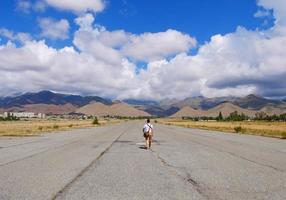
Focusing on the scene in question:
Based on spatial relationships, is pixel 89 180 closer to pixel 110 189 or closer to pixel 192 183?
pixel 110 189

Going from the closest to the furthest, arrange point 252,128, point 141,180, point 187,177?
point 141,180, point 187,177, point 252,128

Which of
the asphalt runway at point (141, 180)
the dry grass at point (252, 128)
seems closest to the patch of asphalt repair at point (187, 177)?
the asphalt runway at point (141, 180)

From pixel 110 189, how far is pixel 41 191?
1.66m

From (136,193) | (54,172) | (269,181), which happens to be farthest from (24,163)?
(269,181)

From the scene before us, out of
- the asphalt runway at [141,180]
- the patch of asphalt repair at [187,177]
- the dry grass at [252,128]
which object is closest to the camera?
the asphalt runway at [141,180]

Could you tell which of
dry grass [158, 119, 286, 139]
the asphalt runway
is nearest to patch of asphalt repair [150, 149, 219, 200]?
the asphalt runway

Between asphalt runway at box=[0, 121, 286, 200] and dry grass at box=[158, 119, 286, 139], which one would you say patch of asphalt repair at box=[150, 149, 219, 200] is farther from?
dry grass at box=[158, 119, 286, 139]

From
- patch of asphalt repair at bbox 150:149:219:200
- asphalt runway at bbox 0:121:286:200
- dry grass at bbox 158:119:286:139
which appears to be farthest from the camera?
dry grass at bbox 158:119:286:139

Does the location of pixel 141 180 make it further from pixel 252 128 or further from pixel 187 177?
pixel 252 128

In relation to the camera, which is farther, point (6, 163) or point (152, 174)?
point (6, 163)

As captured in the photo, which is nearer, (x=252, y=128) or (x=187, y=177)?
(x=187, y=177)

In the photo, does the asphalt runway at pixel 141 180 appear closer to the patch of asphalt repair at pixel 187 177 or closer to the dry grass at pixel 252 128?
the patch of asphalt repair at pixel 187 177

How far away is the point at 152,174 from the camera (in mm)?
14094

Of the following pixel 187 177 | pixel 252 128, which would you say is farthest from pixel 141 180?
pixel 252 128
